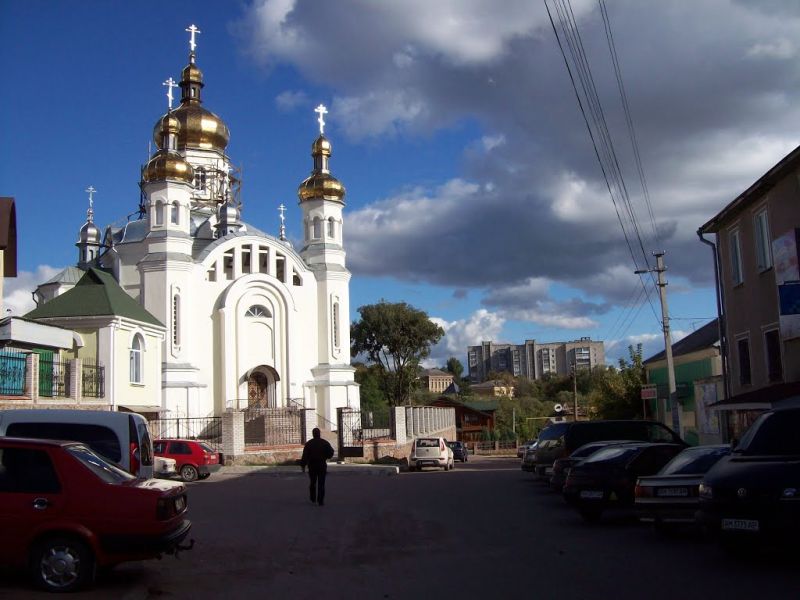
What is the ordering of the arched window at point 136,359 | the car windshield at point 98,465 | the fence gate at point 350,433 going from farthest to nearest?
the fence gate at point 350,433
the arched window at point 136,359
the car windshield at point 98,465

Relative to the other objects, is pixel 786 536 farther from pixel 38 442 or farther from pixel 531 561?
pixel 38 442

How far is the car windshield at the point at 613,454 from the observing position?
14449 millimetres

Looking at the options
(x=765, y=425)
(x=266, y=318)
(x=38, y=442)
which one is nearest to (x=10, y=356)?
(x=38, y=442)

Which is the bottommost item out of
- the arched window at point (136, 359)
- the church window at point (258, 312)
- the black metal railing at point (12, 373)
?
the black metal railing at point (12, 373)

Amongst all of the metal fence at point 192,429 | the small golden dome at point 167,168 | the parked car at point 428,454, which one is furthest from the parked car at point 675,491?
the small golden dome at point 167,168

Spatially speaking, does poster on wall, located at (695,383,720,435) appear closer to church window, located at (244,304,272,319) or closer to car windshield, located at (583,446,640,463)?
car windshield, located at (583,446,640,463)

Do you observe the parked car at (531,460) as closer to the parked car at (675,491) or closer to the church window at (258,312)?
the parked car at (675,491)

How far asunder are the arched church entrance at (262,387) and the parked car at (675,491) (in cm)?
3740

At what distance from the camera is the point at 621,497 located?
13.9 metres

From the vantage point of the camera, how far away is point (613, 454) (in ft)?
48.0

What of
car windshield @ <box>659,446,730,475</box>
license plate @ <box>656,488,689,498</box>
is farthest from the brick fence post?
license plate @ <box>656,488,689,498</box>

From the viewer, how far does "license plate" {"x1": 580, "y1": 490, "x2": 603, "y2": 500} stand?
45.6 ft

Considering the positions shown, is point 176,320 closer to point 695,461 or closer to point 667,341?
point 667,341

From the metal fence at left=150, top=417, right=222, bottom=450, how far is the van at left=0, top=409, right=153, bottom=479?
72.7 feet
